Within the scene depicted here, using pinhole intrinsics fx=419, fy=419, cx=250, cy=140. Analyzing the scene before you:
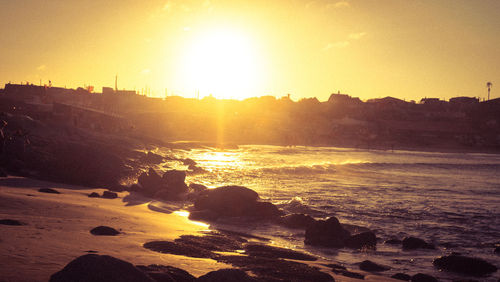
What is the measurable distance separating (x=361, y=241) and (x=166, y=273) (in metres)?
7.00

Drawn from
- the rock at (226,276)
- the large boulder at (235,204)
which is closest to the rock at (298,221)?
the large boulder at (235,204)

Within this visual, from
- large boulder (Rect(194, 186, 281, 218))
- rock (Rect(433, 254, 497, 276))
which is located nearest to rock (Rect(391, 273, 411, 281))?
rock (Rect(433, 254, 497, 276))

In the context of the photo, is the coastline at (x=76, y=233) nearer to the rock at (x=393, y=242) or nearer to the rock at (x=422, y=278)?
the rock at (x=422, y=278)

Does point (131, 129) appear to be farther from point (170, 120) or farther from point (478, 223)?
point (478, 223)

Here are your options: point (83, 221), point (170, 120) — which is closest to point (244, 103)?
point (170, 120)

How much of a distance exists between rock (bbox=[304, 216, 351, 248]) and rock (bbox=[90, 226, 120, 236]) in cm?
506

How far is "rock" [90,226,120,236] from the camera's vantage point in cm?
848

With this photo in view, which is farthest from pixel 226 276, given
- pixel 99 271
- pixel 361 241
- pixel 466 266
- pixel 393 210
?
pixel 393 210

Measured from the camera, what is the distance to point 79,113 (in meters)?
48.1

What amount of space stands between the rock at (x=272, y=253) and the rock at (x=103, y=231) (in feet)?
9.30

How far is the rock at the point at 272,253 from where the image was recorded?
8907 millimetres

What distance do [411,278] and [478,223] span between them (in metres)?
7.57

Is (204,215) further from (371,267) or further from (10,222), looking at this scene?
(10,222)

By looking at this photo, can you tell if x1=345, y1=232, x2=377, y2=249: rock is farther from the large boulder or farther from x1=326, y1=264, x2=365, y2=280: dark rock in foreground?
the large boulder
